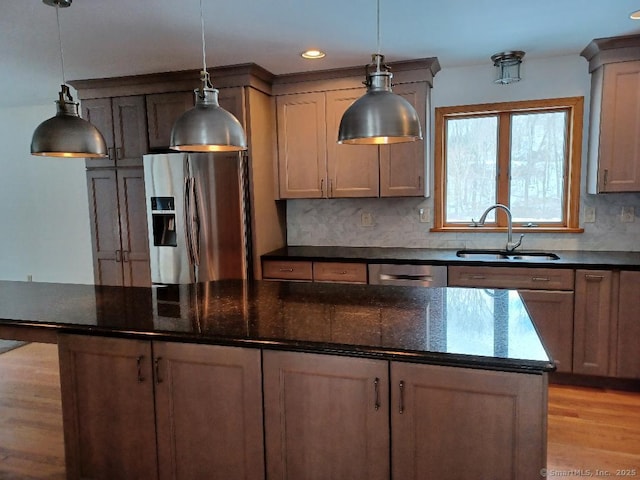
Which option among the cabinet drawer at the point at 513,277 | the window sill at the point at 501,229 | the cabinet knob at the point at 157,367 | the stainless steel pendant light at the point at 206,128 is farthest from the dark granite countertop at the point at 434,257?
the cabinet knob at the point at 157,367

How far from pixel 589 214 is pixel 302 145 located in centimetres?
230

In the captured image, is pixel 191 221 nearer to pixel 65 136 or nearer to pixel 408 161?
pixel 65 136

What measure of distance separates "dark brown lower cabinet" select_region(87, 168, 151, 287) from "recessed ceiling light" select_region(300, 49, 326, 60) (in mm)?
1715

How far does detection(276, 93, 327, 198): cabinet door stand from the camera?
3.74 m

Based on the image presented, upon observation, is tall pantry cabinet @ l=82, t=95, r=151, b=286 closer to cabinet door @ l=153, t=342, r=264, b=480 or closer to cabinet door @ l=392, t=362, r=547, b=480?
cabinet door @ l=153, t=342, r=264, b=480

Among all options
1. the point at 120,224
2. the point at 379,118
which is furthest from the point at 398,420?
the point at 120,224

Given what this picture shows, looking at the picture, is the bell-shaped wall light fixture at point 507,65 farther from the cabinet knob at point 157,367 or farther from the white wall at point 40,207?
the white wall at point 40,207

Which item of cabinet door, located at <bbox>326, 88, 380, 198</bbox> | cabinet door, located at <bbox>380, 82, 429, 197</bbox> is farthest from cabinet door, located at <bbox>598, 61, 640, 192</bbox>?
cabinet door, located at <bbox>326, 88, 380, 198</bbox>

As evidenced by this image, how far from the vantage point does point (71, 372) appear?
1934 mm

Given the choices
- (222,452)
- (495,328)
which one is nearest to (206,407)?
(222,452)

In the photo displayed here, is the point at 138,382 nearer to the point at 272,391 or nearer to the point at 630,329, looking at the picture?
the point at 272,391

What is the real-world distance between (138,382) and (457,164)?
298 cm

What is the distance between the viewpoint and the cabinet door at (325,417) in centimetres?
159

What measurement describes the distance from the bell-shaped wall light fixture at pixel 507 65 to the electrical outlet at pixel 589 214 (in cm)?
112
